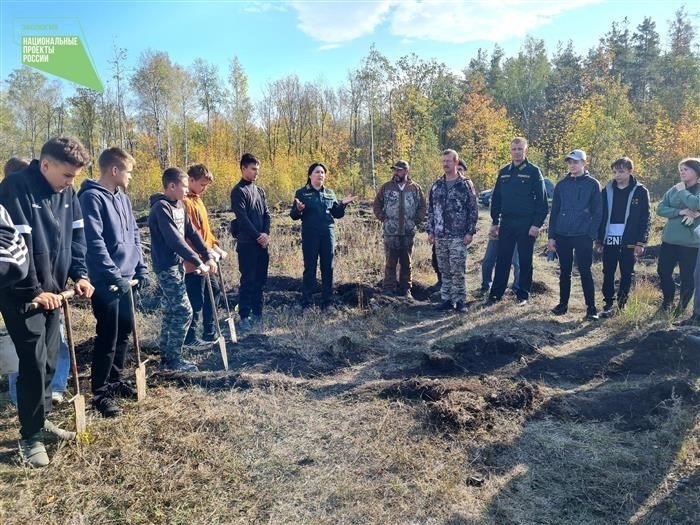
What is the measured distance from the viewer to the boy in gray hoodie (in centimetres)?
409

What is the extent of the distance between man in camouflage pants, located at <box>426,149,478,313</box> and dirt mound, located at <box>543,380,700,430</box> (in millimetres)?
2580

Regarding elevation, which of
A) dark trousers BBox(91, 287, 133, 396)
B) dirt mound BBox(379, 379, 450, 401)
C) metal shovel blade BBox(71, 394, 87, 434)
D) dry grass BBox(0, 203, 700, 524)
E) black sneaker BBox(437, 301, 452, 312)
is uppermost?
dark trousers BBox(91, 287, 133, 396)

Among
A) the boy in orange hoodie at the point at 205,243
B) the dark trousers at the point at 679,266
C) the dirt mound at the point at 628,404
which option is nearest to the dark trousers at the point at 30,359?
Result: the boy in orange hoodie at the point at 205,243

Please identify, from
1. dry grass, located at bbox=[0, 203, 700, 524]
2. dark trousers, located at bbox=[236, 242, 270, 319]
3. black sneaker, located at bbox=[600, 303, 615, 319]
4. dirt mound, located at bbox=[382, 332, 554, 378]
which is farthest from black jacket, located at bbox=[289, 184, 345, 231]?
black sneaker, located at bbox=[600, 303, 615, 319]

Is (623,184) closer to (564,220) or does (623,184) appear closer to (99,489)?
(564,220)

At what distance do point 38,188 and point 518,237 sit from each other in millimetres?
5280

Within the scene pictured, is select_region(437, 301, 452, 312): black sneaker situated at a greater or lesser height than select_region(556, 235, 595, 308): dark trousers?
lesser

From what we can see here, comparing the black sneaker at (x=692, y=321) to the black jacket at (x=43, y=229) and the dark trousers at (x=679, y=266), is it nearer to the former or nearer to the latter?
the dark trousers at (x=679, y=266)

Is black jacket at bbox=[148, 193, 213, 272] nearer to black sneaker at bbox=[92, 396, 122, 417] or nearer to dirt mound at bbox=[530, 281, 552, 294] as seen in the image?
black sneaker at bbox=[92, 396, 122, 417]

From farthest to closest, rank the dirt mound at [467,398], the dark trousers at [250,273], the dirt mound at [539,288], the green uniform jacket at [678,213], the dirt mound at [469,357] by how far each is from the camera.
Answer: the dirt mound at [539,288]
the dark trousers at [250,273]
the green uniform jacket at [678,213]
the dirt mound at [469,357]
the dirt mound at [467,398]

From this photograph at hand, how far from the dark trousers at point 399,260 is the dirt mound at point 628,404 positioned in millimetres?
3359

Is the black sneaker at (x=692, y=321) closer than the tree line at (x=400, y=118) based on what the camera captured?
Yes

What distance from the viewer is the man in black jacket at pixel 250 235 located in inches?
210

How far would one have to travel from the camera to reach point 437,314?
6.28 metres
